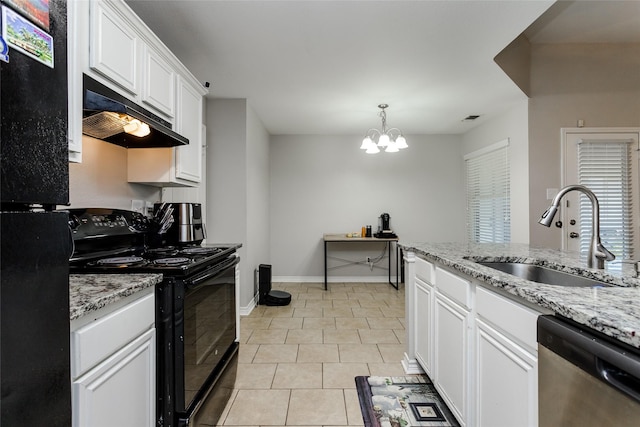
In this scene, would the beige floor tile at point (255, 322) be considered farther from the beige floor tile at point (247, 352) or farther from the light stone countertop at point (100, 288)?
the light stone countertop at point (100, 288)

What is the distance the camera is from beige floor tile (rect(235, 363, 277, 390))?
2107mm

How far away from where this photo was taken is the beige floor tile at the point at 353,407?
1729 millimetres

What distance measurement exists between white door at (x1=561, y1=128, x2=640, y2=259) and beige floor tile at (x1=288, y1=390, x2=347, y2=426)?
3130 mm

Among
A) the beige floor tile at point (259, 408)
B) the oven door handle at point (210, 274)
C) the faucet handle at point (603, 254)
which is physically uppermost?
the faucet handle at point (603, 254)

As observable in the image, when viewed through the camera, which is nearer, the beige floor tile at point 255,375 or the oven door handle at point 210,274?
the oven door handle at point 210,274

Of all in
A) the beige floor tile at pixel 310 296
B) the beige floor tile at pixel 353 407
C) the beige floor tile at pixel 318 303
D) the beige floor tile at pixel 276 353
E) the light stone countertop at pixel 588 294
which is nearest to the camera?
the light stone countertop at pixel 588 294

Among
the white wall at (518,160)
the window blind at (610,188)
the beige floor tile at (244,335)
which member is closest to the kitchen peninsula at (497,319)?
the beige floor tile at (244,335)

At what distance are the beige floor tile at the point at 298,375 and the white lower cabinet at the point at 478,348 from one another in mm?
729

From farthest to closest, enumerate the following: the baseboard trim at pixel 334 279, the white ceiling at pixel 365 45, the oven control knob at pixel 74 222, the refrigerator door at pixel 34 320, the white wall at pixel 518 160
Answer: the baseboard trim at pixel 334 279 < the white wall at pixel 518 160 < the white ceiling at pixel 365 45 < the oven control knob at pixel 74 222 < the refrigerator door at pixel 34 320

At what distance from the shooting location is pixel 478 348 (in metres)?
1.35

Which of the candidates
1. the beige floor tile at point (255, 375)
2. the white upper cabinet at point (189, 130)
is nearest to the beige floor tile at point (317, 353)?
the beige floor tile at point (255, 375)

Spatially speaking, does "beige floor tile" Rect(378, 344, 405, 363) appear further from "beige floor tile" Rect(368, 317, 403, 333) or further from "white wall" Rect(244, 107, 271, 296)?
"white wall" Rect(244, 107, 271, 296)

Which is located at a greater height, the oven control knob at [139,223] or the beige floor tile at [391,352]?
the oven control knob at [139,223]

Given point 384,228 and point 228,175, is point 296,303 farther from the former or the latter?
point 384,228
